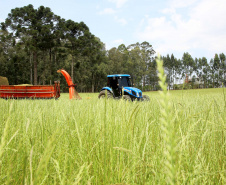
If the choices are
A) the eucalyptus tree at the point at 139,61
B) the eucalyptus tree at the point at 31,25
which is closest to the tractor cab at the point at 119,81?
the eucalyptus tree at the point at 31,25

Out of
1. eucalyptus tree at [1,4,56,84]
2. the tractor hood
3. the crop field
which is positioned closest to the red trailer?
the tractor hood

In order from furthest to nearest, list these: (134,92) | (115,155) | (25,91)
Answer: (25,91) < (134,92) < (115,155)

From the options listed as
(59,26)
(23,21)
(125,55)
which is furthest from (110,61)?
(23,21)

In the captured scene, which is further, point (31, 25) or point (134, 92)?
point (31, 25)

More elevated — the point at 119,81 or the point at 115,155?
the point at 119,81

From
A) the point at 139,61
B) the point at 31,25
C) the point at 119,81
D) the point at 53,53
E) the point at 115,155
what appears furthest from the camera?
the point at 139,61

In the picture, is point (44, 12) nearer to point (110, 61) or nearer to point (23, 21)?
point (23, 21)

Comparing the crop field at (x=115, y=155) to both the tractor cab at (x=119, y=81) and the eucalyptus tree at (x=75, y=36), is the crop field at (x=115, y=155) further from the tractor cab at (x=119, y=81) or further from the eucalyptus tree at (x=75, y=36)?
the eucalyptus tree at (x=75, y=36)

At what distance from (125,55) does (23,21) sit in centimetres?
3525

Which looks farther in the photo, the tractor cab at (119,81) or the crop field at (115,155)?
the tractor cab at (119,81)

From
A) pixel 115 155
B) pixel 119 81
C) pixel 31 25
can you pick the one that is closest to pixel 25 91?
pixel 119 81

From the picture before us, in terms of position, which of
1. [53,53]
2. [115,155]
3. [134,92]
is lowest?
[115,155]

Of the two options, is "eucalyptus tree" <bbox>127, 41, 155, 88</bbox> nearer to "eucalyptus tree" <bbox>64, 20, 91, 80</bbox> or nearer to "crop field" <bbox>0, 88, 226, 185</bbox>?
"eucalyptus tree" <bbox>64, 20, 91, 80</bbox>

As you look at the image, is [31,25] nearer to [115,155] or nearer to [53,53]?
[53,53]
